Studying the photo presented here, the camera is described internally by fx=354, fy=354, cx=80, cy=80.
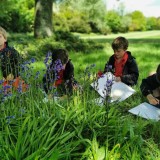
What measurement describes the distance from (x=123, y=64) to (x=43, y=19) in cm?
1025

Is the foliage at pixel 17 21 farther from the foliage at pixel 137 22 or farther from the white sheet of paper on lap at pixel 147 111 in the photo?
the white sheet of paper on lap at pixel 147 111

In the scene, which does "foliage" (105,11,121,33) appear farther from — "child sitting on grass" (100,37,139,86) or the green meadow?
the green meadow

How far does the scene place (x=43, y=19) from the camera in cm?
1518

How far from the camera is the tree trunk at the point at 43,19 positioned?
1500 cm

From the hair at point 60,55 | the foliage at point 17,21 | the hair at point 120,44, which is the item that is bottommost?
the foliage at point 17,21

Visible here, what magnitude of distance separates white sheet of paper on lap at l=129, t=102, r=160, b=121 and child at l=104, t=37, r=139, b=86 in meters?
1.05

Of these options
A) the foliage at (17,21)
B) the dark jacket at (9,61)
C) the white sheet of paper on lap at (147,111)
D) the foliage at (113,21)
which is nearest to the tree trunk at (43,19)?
the dark jacket at (9,61)

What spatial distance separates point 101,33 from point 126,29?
14.3m

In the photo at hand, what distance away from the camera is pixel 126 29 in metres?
62.4

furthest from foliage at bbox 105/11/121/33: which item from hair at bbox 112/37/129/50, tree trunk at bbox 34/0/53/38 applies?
hair at bbox 112/37/129/50

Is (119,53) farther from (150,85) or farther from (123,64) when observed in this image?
(150,85)

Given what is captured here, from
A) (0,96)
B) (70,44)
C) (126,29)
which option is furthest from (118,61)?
(126,29)

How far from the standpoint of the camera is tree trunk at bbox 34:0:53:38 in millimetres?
15000

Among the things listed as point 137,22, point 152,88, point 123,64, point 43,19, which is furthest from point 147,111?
point 137,22
